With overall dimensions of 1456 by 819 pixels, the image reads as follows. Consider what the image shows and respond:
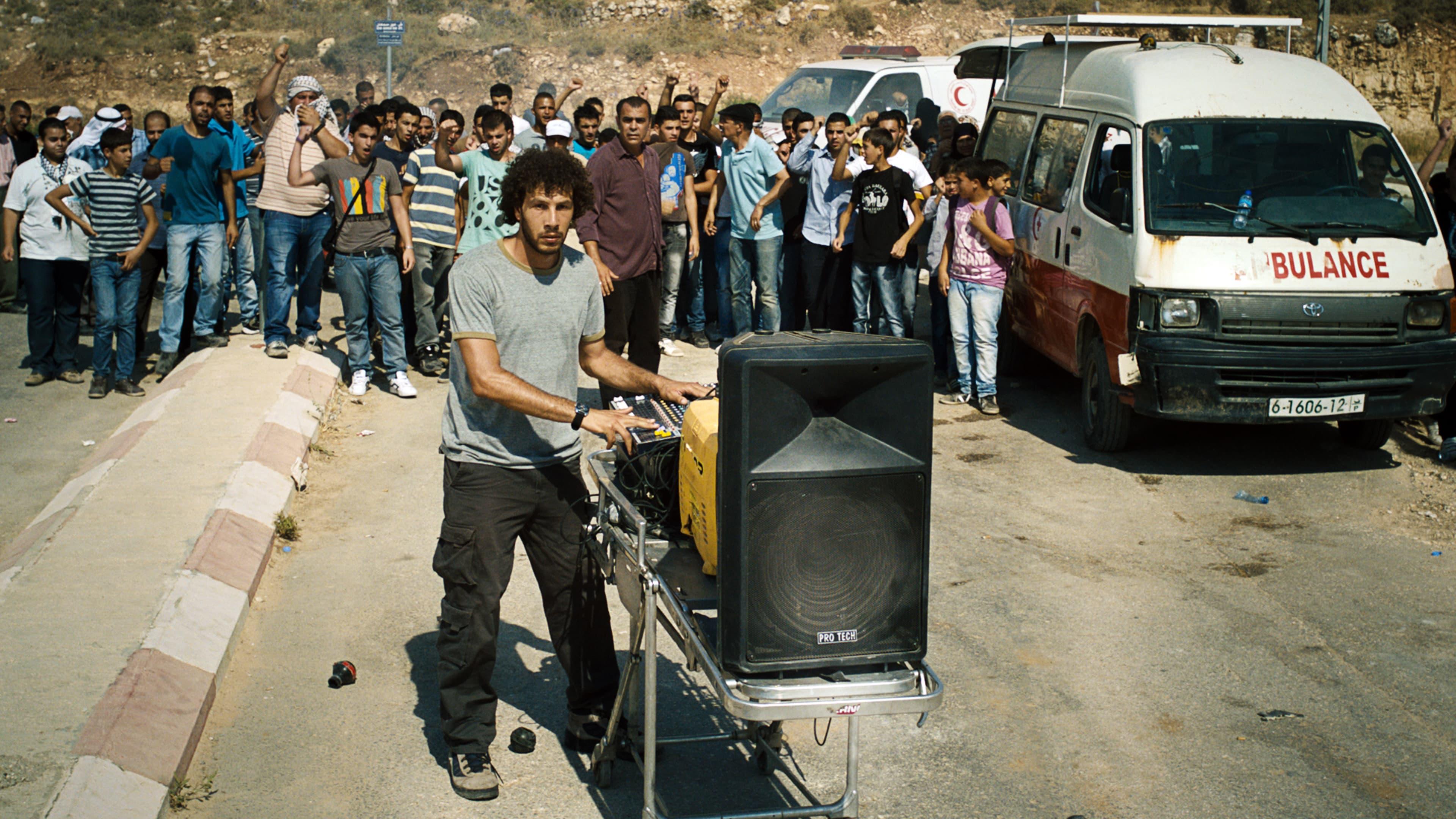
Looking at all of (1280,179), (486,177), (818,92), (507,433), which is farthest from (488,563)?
(818,92)

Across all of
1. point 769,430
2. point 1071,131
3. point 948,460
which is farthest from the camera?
point 1071,131

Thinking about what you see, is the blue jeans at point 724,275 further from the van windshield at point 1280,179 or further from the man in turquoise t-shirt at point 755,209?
the van windshield at point 1280,179

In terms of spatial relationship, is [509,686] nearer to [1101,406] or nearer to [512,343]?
[512,343]

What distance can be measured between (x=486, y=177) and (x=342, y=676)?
17.3 feet

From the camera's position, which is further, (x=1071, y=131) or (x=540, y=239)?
(x=1071, y=131)

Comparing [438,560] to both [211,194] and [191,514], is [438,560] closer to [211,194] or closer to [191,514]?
[191,514]

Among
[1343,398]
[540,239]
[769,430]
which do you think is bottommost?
[1343,398]

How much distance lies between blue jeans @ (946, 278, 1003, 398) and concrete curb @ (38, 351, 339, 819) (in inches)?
186

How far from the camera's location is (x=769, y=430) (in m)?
3.13

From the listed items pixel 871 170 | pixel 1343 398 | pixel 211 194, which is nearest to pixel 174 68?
pixel 211 194

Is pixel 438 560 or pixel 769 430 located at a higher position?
pixel 769 430

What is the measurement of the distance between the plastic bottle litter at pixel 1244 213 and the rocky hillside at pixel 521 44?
29.3 metres

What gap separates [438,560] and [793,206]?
7.41 metres

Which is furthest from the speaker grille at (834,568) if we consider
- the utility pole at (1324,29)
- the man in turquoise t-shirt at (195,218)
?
the utility pole at (1324,29)
